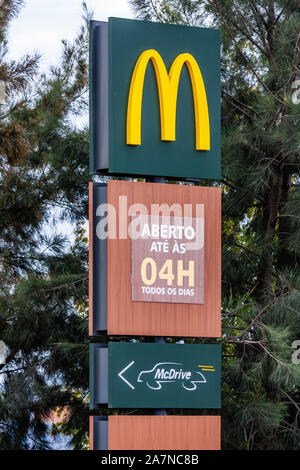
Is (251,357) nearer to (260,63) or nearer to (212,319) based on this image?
(212,319)

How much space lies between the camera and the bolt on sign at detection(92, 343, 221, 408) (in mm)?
8133

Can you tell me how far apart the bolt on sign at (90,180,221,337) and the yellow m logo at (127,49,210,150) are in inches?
19.5

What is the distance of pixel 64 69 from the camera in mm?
13797

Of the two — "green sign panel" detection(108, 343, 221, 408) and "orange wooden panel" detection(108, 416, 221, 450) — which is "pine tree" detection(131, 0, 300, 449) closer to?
"green sign panel" detection(108, 343, 221, 408)

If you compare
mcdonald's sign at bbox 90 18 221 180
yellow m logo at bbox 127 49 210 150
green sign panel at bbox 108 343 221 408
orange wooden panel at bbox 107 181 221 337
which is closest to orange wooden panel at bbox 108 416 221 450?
green sign panel at bbox 108 343 221 408

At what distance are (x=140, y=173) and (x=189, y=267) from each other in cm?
96

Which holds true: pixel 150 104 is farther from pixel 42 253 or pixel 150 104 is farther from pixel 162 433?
pixel 42 253

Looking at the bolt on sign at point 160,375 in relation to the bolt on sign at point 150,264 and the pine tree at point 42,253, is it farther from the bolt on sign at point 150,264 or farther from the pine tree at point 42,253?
the pine tree at point 42,253

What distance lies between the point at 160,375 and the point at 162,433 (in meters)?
0.50


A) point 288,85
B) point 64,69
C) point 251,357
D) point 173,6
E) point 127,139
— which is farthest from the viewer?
point 64,69

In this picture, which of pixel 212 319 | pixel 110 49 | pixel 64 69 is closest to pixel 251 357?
pixel 212 319

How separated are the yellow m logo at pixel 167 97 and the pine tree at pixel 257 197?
7.81 ft

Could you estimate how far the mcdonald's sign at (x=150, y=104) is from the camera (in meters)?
8.54
